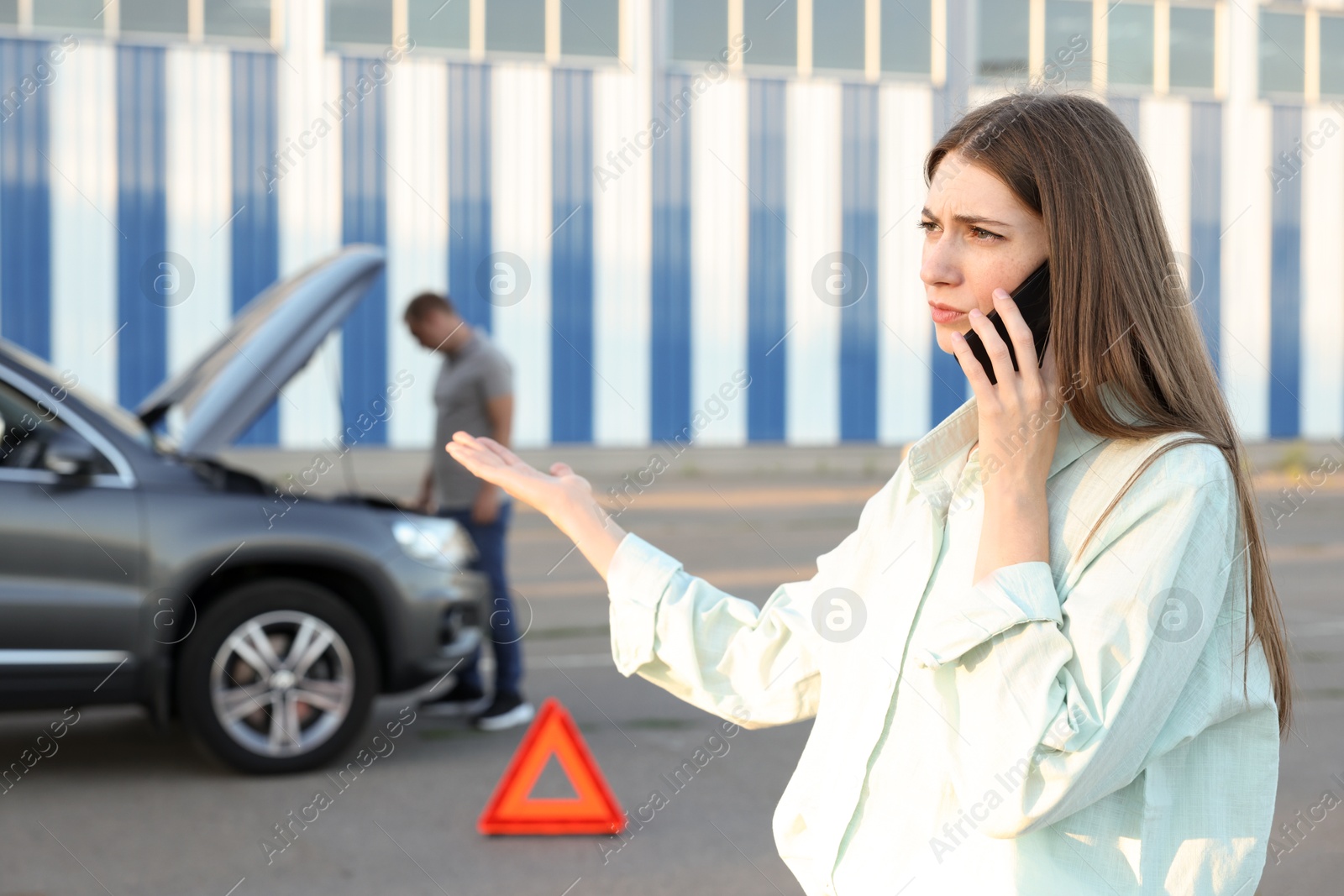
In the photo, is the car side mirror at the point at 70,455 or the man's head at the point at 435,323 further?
the man's head at the point at 435,323

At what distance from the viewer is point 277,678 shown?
226 inches

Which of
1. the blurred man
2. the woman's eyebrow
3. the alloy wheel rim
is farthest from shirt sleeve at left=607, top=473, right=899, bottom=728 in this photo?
the blurred man

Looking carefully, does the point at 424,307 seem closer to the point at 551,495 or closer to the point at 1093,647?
the point at 551,495

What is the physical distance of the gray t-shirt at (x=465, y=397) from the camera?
7062 millimetres

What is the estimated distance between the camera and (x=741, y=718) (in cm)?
189

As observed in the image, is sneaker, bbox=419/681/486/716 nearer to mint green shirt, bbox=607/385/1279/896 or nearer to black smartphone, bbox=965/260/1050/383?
mint green shirt, bbox=607/385/1279/896

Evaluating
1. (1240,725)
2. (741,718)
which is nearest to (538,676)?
(741,718)

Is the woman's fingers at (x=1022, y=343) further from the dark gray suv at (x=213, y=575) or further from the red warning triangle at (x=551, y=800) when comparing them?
the dark gray suv at (x=213, y=575)

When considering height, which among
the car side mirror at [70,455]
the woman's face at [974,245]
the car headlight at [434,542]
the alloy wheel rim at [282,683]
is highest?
the woman's face at [974,245]

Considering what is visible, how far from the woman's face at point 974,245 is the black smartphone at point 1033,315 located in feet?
0.06

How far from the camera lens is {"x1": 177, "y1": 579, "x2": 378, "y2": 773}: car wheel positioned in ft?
18.5

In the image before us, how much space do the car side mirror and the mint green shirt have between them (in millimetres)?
4660

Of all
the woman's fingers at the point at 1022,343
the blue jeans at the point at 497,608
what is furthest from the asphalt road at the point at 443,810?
the woman's fingers at the point at 1022,343

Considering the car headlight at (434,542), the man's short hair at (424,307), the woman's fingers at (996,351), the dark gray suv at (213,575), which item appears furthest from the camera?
the man's short hair at (424,307)
